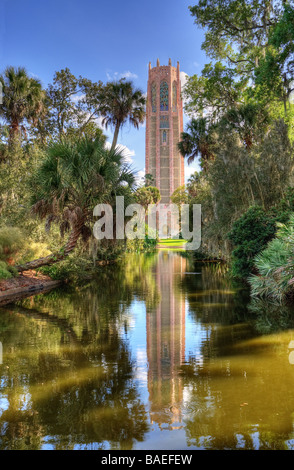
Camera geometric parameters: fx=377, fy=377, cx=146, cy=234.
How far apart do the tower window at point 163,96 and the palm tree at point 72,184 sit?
10035 centimetres

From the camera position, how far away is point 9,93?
20953 mm

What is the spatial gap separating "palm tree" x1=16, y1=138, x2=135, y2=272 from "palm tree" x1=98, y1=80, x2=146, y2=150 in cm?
984

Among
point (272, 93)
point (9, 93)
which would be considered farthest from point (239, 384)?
point (9, 93)

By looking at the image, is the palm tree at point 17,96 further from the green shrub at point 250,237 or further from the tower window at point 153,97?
the tower window at point 153,97

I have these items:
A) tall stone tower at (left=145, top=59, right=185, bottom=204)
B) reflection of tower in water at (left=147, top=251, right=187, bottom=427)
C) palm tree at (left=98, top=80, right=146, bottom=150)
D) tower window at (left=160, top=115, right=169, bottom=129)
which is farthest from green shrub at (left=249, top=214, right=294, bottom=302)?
tower window at (left=160, top=115, right=169, bottom=129)

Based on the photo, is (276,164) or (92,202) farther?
(276,164)

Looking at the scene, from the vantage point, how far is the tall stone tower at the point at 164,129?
349 ft

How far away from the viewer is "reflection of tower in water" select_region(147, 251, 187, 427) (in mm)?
3828

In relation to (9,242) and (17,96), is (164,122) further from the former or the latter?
(9,242)

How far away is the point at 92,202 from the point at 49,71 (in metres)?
14.5

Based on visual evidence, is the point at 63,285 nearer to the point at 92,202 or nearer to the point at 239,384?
the point at 92,202

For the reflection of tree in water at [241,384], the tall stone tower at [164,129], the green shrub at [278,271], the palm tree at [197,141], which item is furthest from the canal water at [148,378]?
the tall stone tower at [164,129]

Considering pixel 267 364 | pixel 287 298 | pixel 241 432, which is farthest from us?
pixel 287 298
